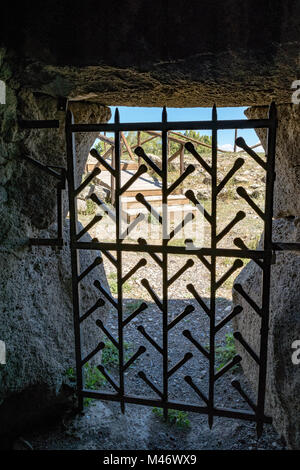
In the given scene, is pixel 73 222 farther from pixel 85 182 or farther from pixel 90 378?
pixel 90 378

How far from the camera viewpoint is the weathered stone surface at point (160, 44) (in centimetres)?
153

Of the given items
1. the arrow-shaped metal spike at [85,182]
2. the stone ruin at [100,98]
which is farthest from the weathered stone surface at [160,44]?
the arrow-shaped metal spike at [85,182]

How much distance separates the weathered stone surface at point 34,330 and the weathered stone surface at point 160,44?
3.06 ft

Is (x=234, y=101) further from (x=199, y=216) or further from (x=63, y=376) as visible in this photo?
(x=199, y=216)

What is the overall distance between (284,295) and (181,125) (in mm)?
1047

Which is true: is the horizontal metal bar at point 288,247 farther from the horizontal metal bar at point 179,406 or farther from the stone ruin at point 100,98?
the horizontal metal bar at point 179,406

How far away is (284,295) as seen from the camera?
6.63 ft

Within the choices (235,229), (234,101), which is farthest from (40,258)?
(235,229)

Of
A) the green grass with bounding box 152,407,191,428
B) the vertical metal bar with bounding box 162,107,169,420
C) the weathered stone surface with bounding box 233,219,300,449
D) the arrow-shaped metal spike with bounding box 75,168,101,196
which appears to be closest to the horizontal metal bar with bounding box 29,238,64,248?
the arrow-shaped metal spike with bounding box 75,168,101,196

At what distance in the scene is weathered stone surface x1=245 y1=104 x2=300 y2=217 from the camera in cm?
197

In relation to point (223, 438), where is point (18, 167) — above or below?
above

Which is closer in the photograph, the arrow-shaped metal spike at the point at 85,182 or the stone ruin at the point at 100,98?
the stone ruin at the point at 100,98

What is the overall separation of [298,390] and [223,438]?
70cm

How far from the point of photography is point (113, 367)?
117 inches
